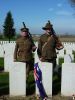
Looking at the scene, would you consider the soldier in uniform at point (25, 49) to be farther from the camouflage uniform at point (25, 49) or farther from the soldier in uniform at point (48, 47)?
the soldier in uniform at point (48, 47)

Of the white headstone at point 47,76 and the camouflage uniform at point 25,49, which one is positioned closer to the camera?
the white headstone at point 47,76

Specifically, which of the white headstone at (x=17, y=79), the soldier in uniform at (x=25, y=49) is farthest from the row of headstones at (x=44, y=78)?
the soldier in uniform at (x=25, y=49)

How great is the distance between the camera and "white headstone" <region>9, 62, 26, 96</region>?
344 inches

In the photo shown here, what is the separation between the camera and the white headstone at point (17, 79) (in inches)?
344

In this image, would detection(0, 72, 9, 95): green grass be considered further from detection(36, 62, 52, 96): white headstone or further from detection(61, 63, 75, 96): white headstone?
detection(61, 63, 75, 96): white headstone

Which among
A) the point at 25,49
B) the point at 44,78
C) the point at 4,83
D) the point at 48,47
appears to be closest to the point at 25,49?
the point at 25,49

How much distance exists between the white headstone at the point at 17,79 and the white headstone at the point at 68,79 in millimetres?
976

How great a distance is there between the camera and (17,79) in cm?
877

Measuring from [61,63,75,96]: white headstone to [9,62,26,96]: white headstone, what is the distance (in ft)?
3.20

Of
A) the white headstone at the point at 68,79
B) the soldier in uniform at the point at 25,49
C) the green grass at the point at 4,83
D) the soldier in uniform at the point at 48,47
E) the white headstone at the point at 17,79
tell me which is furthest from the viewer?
the soldier in uniform at the point at 25,49

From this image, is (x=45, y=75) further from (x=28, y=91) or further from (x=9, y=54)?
(x=9, y=54)

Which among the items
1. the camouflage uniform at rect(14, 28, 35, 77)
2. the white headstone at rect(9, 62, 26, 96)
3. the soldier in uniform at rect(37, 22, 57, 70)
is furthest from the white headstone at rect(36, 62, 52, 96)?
the camouflage uniform at rect(14, 28, 35, 77)

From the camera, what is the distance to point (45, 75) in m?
8.82

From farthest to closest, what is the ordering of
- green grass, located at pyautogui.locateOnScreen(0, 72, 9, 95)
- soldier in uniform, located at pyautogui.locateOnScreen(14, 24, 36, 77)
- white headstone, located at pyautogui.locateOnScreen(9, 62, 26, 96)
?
1. soldier in uniform, located at pyautogui.locateOnScreen(14, 24, 36, 77)
2. green grass, located at pyautogui.locateOnScreen(0, 72, 9, 95)
3. white headstone, located at pyautogui.locateOnScreen(9, 62, 26, 96)
